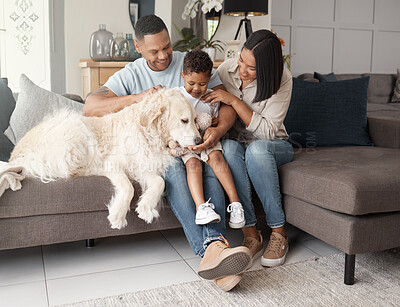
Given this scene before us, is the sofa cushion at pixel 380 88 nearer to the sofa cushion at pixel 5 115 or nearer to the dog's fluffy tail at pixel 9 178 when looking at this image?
the sofa cushion at pixel 5 115

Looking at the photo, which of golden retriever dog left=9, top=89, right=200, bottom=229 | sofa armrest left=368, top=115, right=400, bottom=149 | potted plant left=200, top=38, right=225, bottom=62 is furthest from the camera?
potted plant left=200, top=38, right=225, bottom=62

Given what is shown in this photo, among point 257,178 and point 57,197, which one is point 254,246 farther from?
point 57,197

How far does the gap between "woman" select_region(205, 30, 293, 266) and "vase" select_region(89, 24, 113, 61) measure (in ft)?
5.65

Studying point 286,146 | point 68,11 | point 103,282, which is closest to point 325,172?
point 286,146

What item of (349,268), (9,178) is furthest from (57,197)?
(349,268)

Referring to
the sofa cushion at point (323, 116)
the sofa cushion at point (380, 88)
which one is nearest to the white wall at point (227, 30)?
the sofa cushion at point (323, 116)

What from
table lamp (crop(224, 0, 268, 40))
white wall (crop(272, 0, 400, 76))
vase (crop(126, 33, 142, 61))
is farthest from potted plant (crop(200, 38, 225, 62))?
white wall (crop(272, 0, 400, 76))

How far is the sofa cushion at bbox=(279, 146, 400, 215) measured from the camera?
66.0 inches

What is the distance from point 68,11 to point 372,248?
3271mm

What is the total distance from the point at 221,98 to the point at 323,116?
0.87m

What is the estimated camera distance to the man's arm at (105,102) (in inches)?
81.6

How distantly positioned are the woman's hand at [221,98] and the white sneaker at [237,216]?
0.52 metres

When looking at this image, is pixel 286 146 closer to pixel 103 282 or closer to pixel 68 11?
pixel 103 282

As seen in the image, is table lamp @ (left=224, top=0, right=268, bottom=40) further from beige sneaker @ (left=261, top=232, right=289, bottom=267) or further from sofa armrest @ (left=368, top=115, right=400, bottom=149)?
beige sneaker @ (left=261, top=232, right=289, bottom=267)
